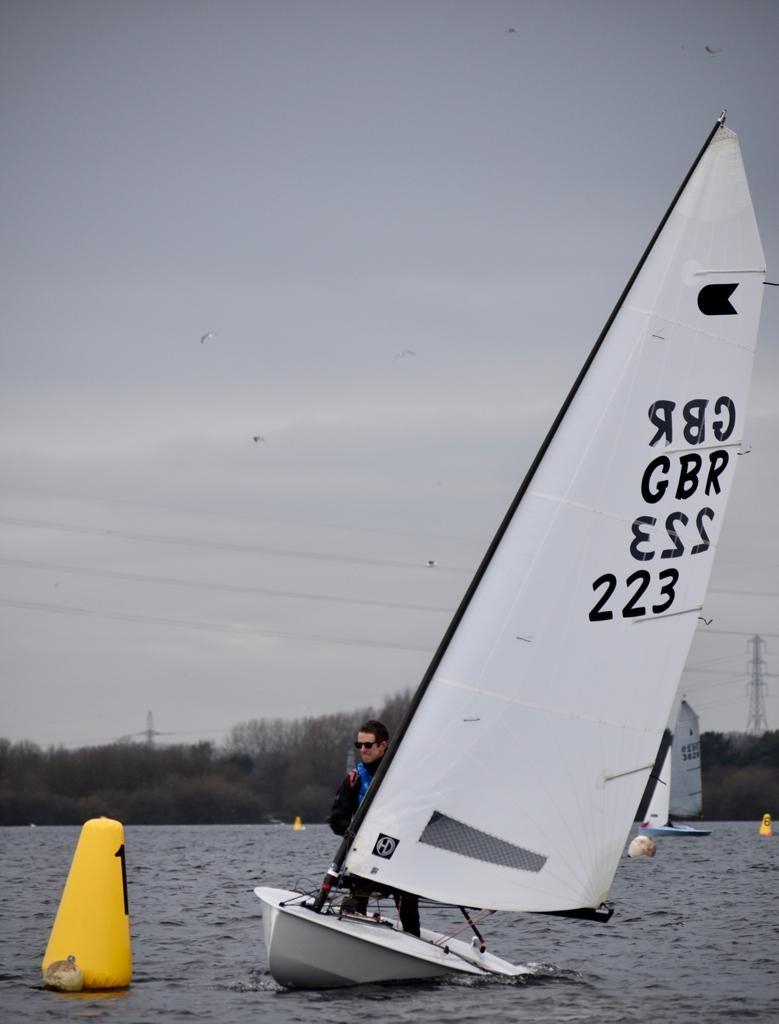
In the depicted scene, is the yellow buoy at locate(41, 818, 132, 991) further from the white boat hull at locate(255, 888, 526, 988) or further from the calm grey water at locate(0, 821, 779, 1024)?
the white boat hull at locate(255, 888, 526, 988)

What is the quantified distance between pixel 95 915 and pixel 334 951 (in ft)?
6.04

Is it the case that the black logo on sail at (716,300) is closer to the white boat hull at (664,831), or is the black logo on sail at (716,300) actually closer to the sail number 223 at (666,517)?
the sail number 223 at (666,517)

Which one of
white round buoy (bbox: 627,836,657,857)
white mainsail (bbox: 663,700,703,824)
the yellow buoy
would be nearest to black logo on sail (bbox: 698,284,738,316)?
Answer: the yellow buoy

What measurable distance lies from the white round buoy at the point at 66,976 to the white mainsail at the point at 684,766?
54281mm

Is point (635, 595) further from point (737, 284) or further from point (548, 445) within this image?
point (737, 284)

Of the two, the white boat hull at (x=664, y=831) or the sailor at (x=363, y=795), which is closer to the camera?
the sailor at (x=363, y=795)

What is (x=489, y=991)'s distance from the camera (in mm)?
11969

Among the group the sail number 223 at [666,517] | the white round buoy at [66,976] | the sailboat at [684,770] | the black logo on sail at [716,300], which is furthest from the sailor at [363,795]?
the sailboat at [684,770]

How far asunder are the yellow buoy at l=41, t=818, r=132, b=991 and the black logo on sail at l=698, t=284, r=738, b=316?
6033 mm

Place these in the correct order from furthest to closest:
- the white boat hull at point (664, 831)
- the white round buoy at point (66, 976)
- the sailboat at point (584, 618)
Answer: the white boat hull at point (664, 831)
the white round buoy at point (66, 976)
the sailboat at point (584, 618)

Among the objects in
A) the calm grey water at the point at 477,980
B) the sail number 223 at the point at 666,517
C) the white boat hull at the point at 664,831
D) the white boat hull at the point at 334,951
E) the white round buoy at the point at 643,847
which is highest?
the sail number 223 at the point at 666,517

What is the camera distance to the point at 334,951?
11352mm

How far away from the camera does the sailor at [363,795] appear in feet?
39.2

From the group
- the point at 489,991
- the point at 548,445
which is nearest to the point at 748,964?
the point at 489,991
